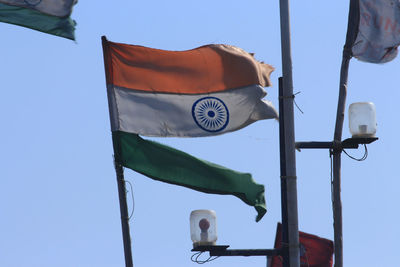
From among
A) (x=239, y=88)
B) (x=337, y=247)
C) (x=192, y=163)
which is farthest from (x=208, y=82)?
(x=337, y=247)

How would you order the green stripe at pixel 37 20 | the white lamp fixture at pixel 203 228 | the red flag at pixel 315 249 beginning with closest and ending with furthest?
the white lamp fixture at pixel 203 228 < the green stripe at pixel 37 20 < the red flag at pixel 315 249

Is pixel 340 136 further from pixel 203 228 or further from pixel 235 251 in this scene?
pixel 203 228

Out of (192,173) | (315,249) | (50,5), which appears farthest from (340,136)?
(50,5)

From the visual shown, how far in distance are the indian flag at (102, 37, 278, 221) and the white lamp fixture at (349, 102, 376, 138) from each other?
2505 millimetres

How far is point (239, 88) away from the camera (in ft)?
49.8

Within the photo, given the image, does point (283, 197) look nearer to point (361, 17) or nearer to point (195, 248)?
point (195, 248)

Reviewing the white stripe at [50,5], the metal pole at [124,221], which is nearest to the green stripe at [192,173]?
the metal pole at [124,221]

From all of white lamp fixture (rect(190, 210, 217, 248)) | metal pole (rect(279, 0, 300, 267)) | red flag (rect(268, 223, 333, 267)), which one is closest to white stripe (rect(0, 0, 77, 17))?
metal pole (rect(279, 0, 300, 267))

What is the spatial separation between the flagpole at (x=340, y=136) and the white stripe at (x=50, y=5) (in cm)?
416

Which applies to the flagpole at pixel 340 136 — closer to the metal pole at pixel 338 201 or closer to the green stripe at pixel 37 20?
the metal pole at pixel 338 201

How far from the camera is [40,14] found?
541 inches

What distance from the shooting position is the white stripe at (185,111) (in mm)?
14250

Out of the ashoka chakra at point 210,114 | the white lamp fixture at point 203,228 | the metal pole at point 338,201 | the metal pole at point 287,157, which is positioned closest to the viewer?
the white lamp fixture at point 203,228

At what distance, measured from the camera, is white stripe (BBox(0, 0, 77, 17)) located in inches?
537
